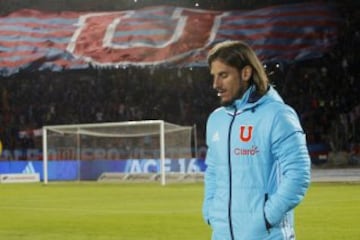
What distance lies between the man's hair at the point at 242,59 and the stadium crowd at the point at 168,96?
30.9 meters

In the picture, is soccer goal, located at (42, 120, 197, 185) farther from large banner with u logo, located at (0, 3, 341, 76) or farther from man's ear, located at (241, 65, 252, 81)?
man's ear, located at (241, 65, 252, 81)

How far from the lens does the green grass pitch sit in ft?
40.8

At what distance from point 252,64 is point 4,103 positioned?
42681 millimetres

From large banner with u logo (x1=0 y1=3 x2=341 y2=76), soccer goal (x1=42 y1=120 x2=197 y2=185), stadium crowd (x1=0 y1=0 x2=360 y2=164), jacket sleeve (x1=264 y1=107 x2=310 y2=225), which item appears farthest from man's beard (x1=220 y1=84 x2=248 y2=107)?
stadium crowd (x1=0 y1=0 x2=360 y2=164)

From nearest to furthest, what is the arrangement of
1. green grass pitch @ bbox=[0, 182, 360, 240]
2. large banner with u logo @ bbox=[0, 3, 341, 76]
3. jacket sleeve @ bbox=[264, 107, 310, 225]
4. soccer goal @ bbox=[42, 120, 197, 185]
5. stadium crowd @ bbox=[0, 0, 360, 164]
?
jacket sleeve @ bbox=[264, 107, 310, 225], green grass pitch @ bbox=[0, 182, 360, 240], soccer goal @ bbox=[42, 120, 197, 185], large banner with u logo @ bbox=[0, 3, 341, 76], stadium crowd @ bbox=[0, 0, 360, 164]

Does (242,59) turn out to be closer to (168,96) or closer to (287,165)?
(287,165)

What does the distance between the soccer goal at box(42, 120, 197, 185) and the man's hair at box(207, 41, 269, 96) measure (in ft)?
83.3

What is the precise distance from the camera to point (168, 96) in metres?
43.3

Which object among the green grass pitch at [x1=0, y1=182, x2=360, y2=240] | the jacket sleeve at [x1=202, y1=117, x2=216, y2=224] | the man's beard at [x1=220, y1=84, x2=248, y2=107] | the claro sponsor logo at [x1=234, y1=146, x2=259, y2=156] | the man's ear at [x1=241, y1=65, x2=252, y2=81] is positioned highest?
the man's ear at [x1=241, y1=65, x2=252, y2=81]

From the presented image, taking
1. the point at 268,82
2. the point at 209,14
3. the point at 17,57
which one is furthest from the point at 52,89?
the point at 268,82

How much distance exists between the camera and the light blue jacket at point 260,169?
13.6 ft

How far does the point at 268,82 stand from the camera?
4.31m

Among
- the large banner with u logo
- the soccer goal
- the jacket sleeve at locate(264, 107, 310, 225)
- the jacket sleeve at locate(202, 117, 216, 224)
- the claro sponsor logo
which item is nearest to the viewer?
the jacket sleeve at locate(264, 107, 310, 225)

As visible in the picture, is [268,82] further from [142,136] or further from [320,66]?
[320,66]
